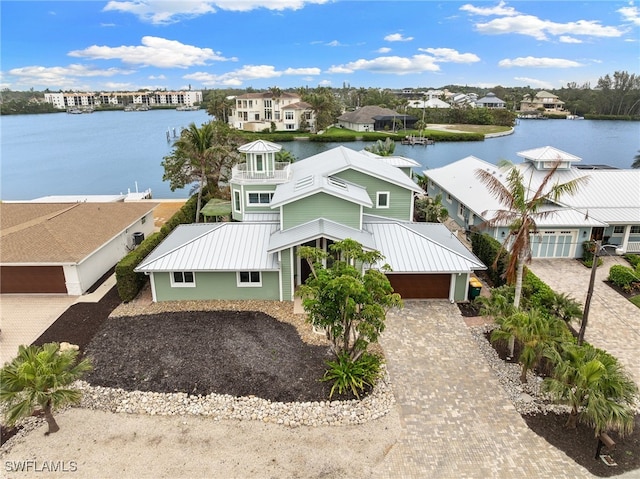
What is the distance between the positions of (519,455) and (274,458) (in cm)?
658

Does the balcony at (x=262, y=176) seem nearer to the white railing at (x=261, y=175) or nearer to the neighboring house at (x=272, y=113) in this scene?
the white railing at (x=261, y=175)

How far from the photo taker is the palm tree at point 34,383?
429 inches

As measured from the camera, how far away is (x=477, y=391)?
45.6ft

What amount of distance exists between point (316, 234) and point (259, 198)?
10.2 m

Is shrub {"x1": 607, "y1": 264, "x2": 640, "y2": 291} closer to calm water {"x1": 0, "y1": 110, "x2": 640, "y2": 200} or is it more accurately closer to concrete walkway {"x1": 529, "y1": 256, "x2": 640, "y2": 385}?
concrete walkway {"x1": 529, "y1": 256, "x2": 640, "y2": 385}

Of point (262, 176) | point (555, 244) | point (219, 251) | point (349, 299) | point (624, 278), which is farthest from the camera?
point (262, 176)

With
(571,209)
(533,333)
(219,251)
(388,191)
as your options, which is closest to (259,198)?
(388,191)

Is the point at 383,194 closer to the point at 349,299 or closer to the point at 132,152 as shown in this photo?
the point at 349,299

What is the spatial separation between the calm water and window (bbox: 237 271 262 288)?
32.5m

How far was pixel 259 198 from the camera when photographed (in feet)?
91.7

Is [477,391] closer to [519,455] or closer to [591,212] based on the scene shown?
[519,455]

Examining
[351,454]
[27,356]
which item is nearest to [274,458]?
[351,454]

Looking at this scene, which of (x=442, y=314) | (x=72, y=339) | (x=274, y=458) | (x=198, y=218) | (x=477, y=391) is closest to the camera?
(x=274, y=458)

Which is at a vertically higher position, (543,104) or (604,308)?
(543,104)
